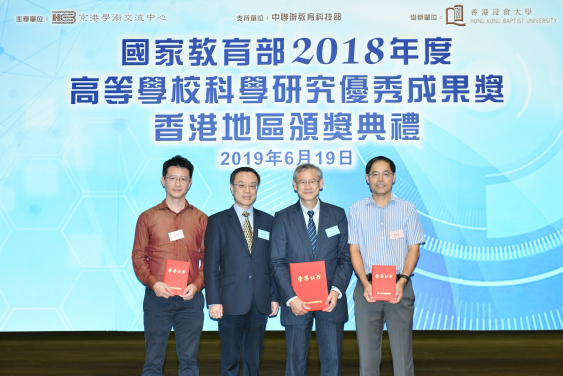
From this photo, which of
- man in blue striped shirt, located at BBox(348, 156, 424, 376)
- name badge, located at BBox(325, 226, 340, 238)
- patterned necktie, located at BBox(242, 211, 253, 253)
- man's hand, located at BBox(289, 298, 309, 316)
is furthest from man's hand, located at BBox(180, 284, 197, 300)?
man in blue striped shirt, located at BBox(348, 156, 424, 376)

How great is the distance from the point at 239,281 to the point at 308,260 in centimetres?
45

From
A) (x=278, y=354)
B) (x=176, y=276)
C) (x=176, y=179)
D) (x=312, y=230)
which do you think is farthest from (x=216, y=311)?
(x=278, y=354)

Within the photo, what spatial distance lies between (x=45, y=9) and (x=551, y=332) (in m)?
5.95

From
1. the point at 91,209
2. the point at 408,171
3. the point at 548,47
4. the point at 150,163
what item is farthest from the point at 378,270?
the point at 548,47

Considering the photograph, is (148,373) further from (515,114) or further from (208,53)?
(515,114)

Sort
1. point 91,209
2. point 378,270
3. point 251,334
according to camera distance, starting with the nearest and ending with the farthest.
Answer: point 378,270
point 251,334
point 91,209

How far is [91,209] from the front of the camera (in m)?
4.54

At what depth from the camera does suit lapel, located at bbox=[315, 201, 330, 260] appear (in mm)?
2711

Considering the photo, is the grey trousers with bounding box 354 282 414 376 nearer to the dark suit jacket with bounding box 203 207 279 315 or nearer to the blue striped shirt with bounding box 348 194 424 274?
the blue striped shirt with bounding box 348 194 424 274

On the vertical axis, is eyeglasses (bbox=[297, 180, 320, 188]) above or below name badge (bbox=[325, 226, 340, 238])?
above

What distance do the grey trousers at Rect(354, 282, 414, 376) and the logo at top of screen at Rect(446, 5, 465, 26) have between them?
3056 mm

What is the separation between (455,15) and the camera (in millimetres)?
4617

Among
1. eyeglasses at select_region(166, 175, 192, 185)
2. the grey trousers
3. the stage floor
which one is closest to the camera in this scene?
the grey trousers

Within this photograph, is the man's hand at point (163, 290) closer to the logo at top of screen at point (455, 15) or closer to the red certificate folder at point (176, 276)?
the red certificate folder at point (176, 276)
